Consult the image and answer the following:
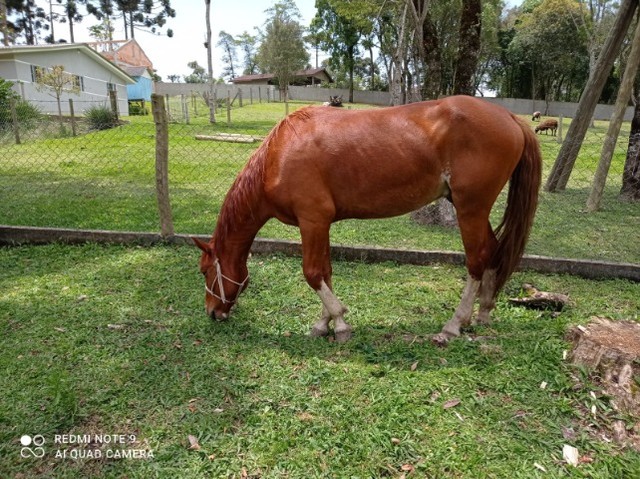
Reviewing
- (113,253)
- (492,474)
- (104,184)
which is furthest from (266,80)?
(492,474)

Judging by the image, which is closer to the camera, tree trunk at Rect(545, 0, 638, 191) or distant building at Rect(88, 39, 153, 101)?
tree trunk at Rect(545, 0, 638, 191)

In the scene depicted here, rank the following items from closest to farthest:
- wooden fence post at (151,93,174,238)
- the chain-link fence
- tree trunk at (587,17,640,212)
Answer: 1. wooden fence post at (151,93,174,238)
2. the chain-link fence
3. tree trunk at (587,17,640,212)

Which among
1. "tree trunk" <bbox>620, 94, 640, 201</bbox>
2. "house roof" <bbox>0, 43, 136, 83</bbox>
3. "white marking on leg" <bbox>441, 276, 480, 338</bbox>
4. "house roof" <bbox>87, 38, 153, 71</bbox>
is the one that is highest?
"house roof" <bbox>87, 38, 153, 71</bbox>

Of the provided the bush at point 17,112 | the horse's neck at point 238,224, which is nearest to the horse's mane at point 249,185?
the horse's neck at point 238,224

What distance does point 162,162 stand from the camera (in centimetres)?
514

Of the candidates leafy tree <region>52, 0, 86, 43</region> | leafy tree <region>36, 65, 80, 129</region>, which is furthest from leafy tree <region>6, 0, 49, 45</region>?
leafy tree <region>36, 65, 80, 129</region>

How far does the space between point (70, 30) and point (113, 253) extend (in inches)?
2047

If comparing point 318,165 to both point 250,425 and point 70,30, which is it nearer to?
point 250,425

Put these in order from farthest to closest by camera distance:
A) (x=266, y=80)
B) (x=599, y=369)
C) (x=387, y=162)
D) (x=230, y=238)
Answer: (x=266, y=80)
(x=230, y=238)
(x=387, y=162)
(x=599, y=369)

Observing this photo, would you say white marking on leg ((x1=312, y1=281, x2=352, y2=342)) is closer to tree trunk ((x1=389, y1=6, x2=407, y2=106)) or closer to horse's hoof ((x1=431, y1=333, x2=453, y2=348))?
horse's hoof ((x1=431, y1=333, x2=453, y2=348))

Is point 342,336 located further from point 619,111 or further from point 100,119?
point 100,119

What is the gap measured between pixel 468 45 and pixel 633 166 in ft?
13.4

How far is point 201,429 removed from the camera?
7.76ft

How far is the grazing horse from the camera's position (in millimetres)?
2928
